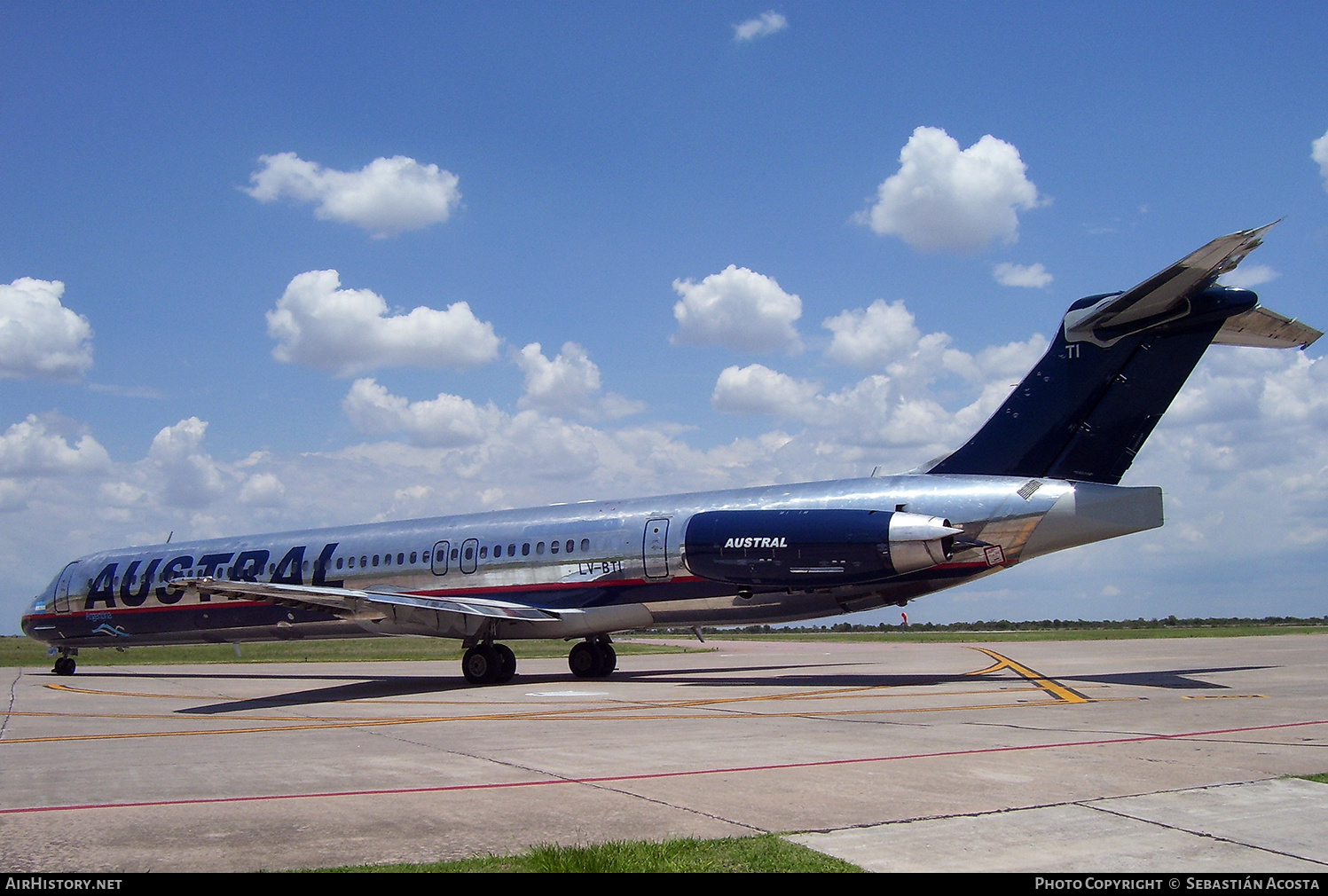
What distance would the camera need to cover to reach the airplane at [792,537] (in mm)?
17500

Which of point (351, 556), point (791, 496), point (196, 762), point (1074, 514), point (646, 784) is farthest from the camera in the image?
point (351, 556)

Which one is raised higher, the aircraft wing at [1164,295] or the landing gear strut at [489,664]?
the aircraft wing at [1164,295]

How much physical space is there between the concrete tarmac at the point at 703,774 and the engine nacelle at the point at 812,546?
2176 millimetres

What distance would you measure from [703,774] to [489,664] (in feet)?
→ 44.3

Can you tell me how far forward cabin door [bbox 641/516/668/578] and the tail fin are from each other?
632 centimetres

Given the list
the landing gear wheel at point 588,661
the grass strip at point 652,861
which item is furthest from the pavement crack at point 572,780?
the landing gear wheel at point 588,661

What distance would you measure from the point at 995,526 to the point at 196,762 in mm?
13067

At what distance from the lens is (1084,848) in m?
5.87

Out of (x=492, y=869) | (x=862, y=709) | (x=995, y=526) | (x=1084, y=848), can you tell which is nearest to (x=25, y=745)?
(x=492, y=869)

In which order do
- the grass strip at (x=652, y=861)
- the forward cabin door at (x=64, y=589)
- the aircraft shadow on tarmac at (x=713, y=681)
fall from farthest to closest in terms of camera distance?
the forward cabin door at (x=64, y=589)
the aircraft shadow on tarmac at (x=713, y=681)
the grass strip at (x=652, y=861)

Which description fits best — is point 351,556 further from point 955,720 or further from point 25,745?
point 955,720

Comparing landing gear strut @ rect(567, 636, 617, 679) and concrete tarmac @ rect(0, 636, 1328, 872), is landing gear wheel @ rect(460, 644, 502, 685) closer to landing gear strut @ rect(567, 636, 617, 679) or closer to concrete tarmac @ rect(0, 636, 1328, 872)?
concrete tarmac @ rect(0, 636, 1328, 872)

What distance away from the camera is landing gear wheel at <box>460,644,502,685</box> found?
21688 mm

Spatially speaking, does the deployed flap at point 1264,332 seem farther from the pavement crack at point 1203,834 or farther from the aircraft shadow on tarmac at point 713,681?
the pavement crack at point 1203,834
